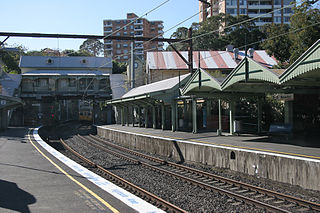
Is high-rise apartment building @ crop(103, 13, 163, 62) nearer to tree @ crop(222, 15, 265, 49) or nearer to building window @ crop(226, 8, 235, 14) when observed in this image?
building window @ crop(226, 8, 235, 14)

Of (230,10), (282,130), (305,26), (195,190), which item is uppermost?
(230,10)

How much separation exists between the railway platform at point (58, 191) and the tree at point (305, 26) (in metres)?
19.3

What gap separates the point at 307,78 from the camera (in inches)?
498

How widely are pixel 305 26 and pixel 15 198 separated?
21962 mm

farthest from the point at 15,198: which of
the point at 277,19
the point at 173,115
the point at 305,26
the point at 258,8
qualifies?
the point at 277,19

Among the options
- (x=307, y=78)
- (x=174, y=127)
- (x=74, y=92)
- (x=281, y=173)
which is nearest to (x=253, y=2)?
(x=74, y=92)

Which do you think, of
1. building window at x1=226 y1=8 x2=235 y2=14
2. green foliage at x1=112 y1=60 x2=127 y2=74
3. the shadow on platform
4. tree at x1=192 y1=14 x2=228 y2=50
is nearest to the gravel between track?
the shadow on platform

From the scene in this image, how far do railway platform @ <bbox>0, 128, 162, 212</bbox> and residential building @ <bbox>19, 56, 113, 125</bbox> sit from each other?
34.9 metres

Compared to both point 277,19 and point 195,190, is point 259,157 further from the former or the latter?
point 277,19

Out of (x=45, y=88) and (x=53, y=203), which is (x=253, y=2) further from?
(x=53, y=203)

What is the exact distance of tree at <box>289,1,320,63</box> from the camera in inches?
891

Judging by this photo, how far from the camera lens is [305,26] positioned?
73.4 ft

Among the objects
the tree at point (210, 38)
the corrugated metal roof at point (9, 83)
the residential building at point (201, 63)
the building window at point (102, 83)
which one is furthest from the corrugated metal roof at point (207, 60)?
the corrugated metal roof at point (9, 83)

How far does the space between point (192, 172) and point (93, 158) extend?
22.9 ft
